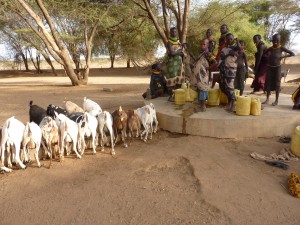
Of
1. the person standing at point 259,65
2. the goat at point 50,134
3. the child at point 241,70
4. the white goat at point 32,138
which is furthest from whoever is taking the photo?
the person standing at point 259,65

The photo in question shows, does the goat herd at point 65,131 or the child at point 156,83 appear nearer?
the goat herd at point 65,131

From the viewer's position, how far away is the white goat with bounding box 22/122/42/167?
4.43 meters

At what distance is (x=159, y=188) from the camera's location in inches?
152

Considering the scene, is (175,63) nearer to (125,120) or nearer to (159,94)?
(159,94)

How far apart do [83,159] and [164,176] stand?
159cm

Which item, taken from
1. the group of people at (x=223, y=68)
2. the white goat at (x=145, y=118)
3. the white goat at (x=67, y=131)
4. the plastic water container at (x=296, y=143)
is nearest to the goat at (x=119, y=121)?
the white goat at (x=145, y=118)

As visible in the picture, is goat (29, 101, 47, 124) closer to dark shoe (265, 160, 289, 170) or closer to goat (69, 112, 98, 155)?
goat (69, 112, 98, 155)

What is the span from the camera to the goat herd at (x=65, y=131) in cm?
443

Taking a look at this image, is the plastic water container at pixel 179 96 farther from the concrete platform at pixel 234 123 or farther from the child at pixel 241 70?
the child at pixel 241 70

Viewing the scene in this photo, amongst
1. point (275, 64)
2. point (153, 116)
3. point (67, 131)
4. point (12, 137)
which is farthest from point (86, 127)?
point (275, 64)

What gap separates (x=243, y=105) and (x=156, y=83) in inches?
115

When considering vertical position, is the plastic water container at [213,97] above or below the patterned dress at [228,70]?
below

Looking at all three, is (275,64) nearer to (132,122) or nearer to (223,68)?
(223,68)

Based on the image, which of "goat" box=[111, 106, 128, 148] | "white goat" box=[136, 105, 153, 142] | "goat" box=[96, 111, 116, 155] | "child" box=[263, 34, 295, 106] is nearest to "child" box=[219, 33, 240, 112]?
"child" box=[263, 34, 295, 106]
